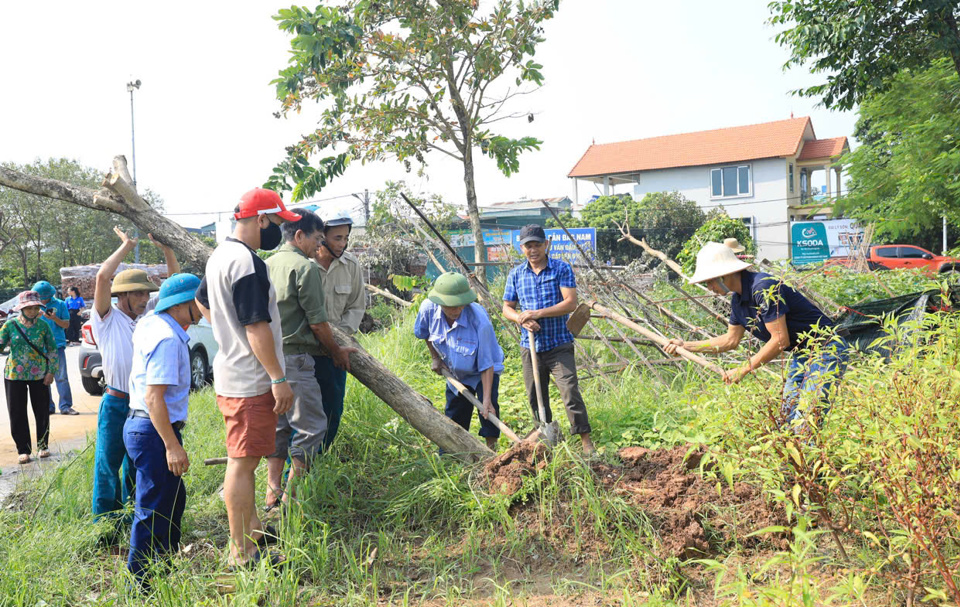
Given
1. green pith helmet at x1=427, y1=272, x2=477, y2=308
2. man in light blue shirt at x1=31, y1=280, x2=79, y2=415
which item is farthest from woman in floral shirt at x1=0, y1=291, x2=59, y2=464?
green pith helmet at x1=427, y1=272, x2=477, y2=308

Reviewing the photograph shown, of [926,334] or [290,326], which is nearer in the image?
[926,334]

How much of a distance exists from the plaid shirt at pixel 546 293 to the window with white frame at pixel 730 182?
107 ft

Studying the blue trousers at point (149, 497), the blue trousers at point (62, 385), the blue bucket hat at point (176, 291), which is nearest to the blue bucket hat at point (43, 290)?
the blue trousers at point (62, 385)

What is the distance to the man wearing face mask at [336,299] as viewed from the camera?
4.48 metres

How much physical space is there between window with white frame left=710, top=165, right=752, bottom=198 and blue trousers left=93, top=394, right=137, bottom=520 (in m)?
34.8

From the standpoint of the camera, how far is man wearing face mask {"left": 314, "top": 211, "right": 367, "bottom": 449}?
4480 mm

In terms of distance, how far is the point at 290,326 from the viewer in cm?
414

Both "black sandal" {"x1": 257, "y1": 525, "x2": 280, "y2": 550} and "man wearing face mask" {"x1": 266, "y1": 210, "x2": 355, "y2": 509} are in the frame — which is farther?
"man wearing face mask" {"x1": 266, "y1": 210, "x2": 355, "y2": 509}

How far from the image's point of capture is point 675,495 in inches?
143

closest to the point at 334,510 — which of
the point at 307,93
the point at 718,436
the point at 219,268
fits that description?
the point at 219,268

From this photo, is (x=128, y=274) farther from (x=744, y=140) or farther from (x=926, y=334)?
(x=744, y=140)

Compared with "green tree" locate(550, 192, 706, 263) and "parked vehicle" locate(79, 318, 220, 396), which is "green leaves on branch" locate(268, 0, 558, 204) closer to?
"parked vehicle" locate(79, 318, 220, 396)

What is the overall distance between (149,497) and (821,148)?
3861cm

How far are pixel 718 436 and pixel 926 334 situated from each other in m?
0.84
